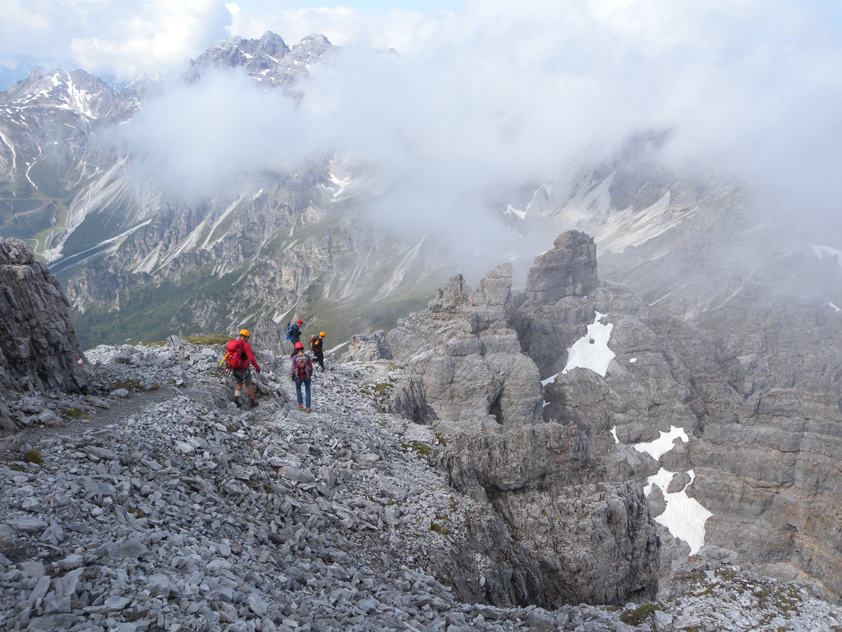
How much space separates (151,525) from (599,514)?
77.9ft

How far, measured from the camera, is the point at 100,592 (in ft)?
32.3

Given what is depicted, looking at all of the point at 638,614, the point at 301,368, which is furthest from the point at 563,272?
the point at 638,614

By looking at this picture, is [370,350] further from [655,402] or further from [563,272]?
[563,272]

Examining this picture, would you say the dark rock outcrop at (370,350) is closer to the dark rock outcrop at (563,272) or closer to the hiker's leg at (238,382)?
the hiker's leg at (238,382)

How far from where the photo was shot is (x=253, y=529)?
15.4 meters

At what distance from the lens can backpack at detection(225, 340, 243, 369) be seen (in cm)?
2494

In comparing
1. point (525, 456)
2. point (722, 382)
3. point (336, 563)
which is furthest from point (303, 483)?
point (722, 382)

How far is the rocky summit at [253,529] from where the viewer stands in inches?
411

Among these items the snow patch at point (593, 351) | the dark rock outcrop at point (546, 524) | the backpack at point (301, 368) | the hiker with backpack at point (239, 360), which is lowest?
the dark rock outcrop at point (546, 524)

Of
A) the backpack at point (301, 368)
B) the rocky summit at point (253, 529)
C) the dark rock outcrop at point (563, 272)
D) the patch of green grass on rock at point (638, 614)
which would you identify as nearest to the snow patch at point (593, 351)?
the dark rock outcrop at point (563, 272)

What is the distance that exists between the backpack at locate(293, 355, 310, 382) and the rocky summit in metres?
1.95

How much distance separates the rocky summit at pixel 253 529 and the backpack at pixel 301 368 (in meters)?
1.95

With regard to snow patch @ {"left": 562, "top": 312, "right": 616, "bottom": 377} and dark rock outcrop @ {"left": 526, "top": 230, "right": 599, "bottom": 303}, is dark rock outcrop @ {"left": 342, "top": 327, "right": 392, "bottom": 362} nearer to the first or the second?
snow patch @ {"left": 562, "top": 312, "right": 616, "bottom": 377}

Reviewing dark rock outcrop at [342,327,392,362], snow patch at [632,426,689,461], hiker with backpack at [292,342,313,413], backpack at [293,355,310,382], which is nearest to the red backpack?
hiker with backpack at [292,342,313,413]
